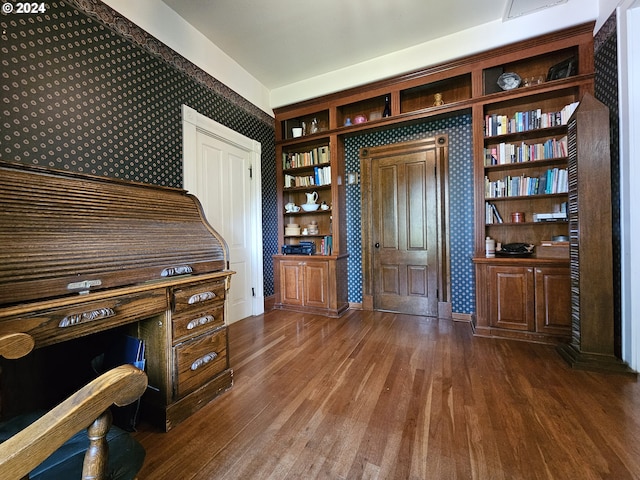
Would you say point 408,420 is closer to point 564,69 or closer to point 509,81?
point 509,81

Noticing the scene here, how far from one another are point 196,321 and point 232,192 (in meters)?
2.02

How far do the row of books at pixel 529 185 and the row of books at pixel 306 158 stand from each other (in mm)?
2105

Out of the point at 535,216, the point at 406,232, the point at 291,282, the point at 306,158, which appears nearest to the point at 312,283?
the point at 291,282

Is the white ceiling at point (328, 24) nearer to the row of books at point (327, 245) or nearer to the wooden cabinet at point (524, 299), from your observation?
the row of books at point (327, 245)

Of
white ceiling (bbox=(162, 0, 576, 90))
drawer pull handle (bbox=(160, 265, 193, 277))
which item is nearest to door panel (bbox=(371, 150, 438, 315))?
white ceiling (bbox=(162, 0, 576, 90))

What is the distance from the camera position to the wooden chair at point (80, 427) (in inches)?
16.7

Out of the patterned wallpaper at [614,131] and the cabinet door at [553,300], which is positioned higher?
the patterned wallpaper at [614,131]

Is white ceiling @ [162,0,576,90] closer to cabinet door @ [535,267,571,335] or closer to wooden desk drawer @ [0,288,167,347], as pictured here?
cabinet door @ [535,267,571,335]

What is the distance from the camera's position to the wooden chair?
1.39 feet

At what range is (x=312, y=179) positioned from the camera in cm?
406

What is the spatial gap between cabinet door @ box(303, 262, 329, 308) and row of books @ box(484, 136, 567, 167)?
233cm

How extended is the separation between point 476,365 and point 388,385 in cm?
83

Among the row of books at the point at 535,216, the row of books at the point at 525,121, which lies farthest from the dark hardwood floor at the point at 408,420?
the row of books at the point at 525,121

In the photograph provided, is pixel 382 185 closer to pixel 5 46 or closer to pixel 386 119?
pixel 386 119
